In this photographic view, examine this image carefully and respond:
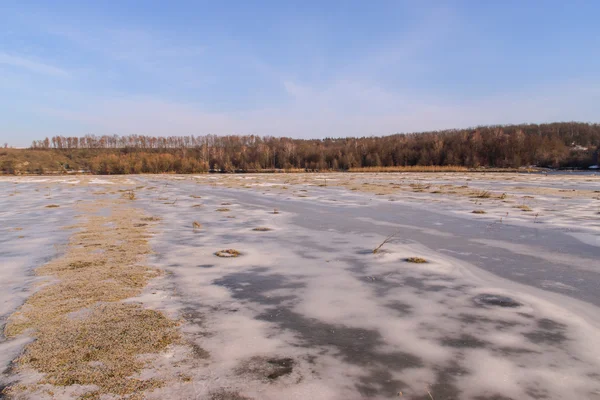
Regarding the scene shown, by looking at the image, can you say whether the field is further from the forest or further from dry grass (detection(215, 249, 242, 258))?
the forest

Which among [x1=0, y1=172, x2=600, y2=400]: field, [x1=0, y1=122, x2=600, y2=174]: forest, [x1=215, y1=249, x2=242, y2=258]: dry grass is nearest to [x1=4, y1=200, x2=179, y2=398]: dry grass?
[x1=0, y1=172, x2=600, y2=400]: field

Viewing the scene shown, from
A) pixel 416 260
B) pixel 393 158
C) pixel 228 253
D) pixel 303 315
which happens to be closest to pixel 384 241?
pixel 416 260

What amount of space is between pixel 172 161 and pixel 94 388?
5393 centimetres

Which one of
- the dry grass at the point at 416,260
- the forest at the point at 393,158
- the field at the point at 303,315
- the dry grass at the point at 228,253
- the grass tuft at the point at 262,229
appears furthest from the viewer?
the forest at the point at 393,158

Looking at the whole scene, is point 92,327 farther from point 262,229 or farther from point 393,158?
point 393,158

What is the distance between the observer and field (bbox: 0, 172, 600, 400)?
2236 millimetres

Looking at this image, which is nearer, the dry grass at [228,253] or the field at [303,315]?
the field at [303,315]

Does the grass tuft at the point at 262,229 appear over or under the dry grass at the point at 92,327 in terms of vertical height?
under

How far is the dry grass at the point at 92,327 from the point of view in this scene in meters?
2.25

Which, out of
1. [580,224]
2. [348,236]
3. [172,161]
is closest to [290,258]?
[348,236]

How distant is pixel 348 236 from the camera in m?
6.67

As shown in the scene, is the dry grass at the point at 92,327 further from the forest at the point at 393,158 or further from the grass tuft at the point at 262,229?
the forest at the point at 393,158

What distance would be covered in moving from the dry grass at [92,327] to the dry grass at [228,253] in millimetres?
1059

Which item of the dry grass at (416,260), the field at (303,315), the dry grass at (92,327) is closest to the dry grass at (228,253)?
the field at (303,315)
